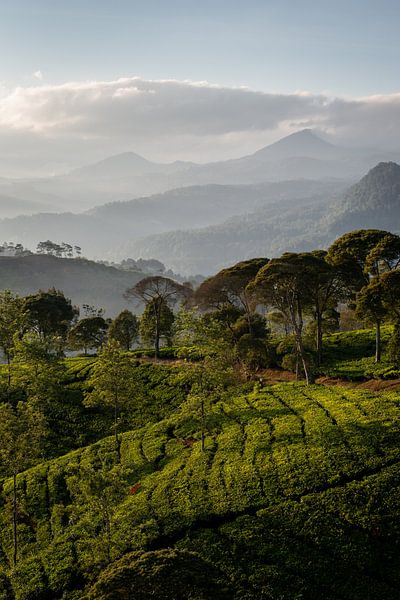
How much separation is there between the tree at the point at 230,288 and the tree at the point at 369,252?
34.9 feet

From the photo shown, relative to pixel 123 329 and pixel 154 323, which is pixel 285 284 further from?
pixel 123 329

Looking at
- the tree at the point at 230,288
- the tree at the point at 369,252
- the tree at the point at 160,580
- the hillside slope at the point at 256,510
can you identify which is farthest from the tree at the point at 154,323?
the tree at the point at 160,580

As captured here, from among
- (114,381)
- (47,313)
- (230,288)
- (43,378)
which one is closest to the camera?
(114,381)

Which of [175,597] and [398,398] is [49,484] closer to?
[175,597]

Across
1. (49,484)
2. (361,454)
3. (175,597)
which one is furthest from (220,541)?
(49,484)

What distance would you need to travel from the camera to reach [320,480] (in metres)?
29.0

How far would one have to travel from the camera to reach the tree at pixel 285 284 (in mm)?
49719

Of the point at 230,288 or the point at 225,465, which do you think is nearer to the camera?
the point at 225,465

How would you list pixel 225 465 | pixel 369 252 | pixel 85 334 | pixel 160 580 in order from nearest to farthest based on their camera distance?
pixel 160 580, pixel 225 465, pixel 369 252, pixel 85 334

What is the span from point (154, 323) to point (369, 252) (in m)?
42.7

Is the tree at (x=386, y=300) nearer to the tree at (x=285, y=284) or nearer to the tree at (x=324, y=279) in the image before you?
the tree at (x=324, y=279)

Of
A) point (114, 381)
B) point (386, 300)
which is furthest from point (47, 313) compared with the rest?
point (386, 300)

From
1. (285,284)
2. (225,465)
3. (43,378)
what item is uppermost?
(285,284)

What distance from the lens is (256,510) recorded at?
92.0 ft
